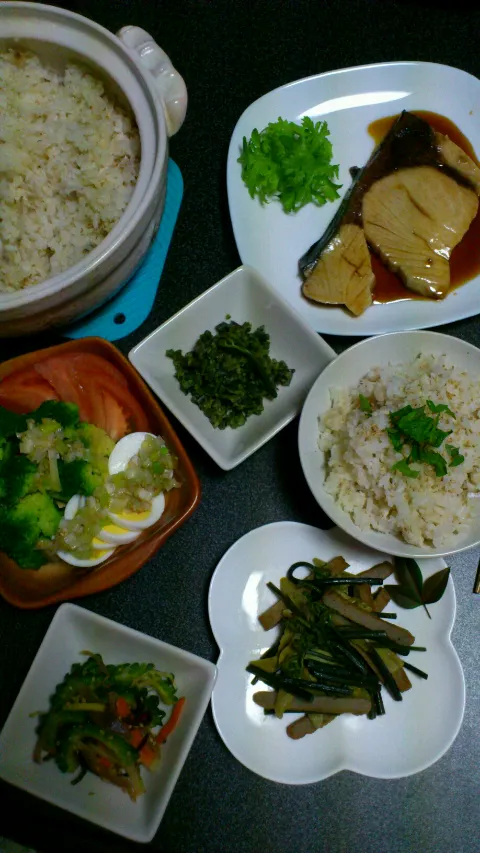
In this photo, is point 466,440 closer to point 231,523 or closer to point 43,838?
point 231,523

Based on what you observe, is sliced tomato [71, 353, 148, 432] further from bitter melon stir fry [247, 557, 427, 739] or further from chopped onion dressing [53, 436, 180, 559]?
bitter melon stir fry [247, 557, 427, 739]

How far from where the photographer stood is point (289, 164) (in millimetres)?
1809

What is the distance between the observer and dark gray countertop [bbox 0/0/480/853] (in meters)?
1.68

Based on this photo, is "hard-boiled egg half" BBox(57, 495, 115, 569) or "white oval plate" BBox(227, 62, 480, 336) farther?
"white oval plate" BBox(227, 62, 480, 336)

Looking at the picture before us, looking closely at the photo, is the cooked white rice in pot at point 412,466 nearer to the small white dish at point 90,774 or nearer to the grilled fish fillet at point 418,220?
the grilled fish fillet at point 418,220

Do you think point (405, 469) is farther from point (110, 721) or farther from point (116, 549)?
point (110, 721)

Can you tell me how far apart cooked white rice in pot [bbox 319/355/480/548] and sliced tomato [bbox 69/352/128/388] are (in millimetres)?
619

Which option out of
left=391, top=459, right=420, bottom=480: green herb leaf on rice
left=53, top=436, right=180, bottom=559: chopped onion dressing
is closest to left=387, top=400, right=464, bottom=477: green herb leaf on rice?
left=391, top=459, right=420, bottom=480: green herb leaf on rice

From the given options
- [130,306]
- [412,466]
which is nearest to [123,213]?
[130,306]

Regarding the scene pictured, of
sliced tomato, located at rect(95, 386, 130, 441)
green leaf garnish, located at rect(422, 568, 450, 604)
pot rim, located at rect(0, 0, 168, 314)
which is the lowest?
green leaf garnish, located at rect(422, 568, 450, 604)

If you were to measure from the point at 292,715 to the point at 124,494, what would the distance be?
81cm

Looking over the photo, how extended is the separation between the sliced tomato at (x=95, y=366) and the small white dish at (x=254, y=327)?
6 cm

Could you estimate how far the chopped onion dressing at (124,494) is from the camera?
151 centimetres


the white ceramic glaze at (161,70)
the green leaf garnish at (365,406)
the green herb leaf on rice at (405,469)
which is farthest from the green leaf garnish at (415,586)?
the white ceramic glaze at (161,70)
